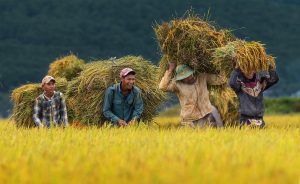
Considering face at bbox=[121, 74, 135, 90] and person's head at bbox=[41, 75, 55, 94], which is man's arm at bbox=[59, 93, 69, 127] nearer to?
person's head at bbox=[41, 75, 55, 94]

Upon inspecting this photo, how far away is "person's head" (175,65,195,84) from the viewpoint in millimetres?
10328

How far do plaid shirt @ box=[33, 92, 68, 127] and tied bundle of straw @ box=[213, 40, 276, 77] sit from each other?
2.26 m

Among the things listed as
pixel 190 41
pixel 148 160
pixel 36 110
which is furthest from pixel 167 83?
pixel 148 160

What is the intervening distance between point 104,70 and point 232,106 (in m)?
2.61

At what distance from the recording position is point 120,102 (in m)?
10.3

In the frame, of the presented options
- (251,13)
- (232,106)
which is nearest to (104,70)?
(232,106)

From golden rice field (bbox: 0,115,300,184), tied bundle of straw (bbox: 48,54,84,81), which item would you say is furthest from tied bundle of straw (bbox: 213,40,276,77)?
tied bundle of straw (bbox: 48,54,84,81)

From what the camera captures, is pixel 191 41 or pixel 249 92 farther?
pixel 191 41

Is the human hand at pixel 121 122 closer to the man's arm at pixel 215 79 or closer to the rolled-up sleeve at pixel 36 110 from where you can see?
the rolled-up sleeve at pixel 36 110

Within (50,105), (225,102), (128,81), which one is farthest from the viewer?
(225,102)

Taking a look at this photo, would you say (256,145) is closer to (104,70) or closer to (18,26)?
(104,70)

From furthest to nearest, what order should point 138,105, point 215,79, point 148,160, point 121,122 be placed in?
1. point 215,79
2. point 138,105
3. point 121,122
4. point 148,160

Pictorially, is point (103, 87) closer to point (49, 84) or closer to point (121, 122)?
point (49, 84)

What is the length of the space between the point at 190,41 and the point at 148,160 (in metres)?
5.75
